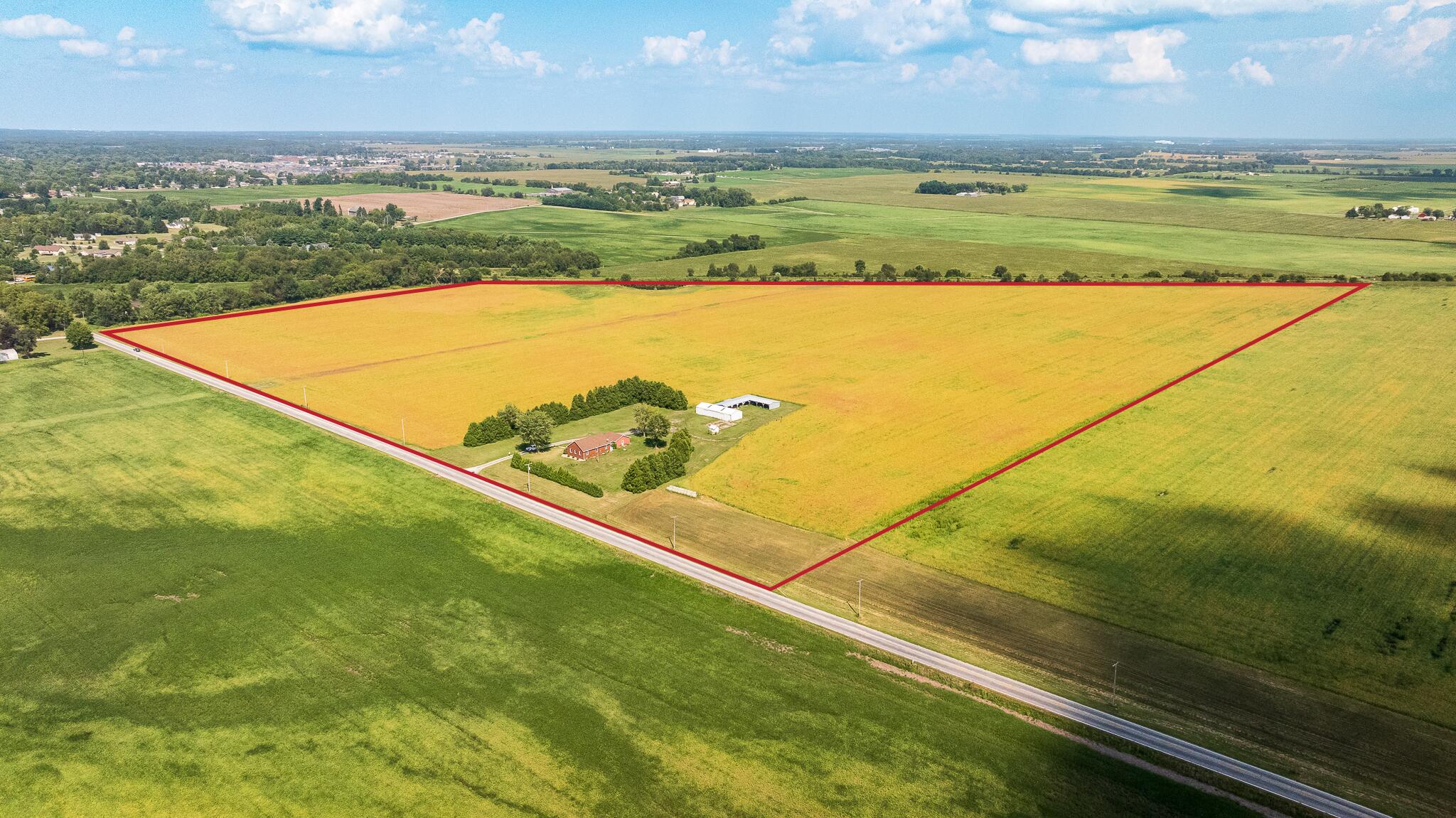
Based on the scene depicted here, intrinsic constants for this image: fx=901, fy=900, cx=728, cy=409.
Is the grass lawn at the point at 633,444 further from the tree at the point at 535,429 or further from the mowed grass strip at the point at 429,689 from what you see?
→ the mowed grass strip at the point at 429,689

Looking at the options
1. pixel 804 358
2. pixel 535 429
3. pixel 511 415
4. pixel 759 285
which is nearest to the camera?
pixel 535 429

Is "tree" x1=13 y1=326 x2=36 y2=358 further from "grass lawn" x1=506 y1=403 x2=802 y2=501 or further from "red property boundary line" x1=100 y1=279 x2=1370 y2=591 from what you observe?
"grass lawn" x1=506 y1=403 x2=802 y2=501

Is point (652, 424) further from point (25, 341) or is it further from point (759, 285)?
point (25, 341)

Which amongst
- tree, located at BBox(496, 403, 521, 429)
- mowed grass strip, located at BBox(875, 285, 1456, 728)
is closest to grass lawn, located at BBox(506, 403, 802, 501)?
tree, located at BBox(496, 403, 521, 429)

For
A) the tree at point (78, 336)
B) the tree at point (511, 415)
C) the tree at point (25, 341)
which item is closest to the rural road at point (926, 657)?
the tree at point (511, 415)

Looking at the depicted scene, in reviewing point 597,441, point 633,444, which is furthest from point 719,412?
point 597,441
